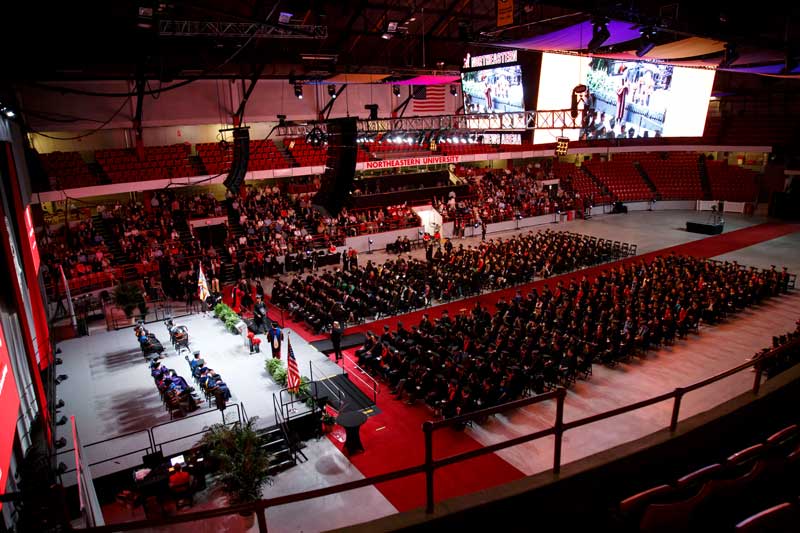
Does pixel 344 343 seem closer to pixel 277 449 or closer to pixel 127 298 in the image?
pixel 277 449

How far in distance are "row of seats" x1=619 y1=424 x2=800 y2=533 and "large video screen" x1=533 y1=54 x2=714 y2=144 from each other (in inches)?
622

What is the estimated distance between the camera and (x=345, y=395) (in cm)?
1307

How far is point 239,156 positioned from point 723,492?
1612cm

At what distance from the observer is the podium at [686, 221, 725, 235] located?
30250 millimetres

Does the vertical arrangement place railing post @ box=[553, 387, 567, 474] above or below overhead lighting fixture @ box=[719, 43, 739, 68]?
below

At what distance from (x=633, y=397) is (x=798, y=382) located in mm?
6917

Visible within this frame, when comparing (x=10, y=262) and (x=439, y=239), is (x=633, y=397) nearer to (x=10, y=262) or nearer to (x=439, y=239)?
(x=10, y=262)

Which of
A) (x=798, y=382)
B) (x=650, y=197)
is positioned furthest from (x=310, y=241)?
(x=650, y=197)

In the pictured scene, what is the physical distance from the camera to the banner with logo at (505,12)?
12.9 meters

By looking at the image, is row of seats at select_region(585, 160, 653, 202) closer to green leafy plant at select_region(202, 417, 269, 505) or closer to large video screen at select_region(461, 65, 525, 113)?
large video screen at select_region(461, 65, 525, 113)

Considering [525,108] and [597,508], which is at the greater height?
[525,108]

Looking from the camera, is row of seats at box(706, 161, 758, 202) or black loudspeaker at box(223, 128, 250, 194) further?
row of seats at box(706, 161, 758, 202)

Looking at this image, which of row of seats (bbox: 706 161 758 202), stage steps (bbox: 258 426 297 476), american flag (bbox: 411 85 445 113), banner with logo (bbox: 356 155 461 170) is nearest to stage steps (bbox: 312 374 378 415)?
stage steps (bbox: 258 426 297 476)

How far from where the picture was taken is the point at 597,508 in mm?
4516
